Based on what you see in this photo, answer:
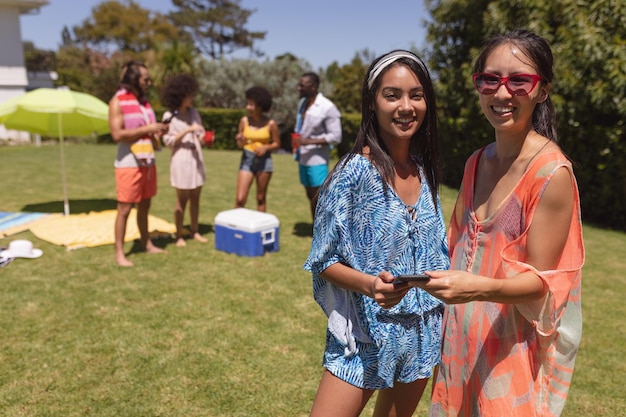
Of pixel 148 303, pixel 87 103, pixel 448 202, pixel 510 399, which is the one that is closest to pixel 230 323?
pixel 148 303

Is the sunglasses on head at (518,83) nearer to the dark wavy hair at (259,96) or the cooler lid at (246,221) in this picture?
the cooler lid at (246,221)

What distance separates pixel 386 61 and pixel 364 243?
0.64 meters

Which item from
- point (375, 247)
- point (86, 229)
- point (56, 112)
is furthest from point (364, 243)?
point (56, 112)

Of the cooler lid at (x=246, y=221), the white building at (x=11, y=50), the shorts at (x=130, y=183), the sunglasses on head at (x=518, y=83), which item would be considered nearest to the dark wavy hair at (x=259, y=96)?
the cooler lid at (x=246, y=221)

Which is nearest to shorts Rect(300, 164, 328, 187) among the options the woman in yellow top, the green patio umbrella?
the woman in yellow top

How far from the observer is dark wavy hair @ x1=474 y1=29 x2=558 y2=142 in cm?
173

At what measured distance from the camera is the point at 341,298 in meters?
1.90

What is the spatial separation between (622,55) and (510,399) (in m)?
8.16

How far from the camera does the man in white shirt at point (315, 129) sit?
22.4ft

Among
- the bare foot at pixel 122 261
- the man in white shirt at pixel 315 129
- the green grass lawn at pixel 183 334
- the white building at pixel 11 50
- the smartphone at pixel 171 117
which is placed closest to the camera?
the green grass lawn at pixel 183 334

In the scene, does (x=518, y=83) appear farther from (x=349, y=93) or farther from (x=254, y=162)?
(x=349, y=93)

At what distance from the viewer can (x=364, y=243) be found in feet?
6.06

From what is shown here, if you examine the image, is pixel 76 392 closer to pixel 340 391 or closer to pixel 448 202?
pixel 340 391

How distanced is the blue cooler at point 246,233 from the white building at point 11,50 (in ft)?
75.7
